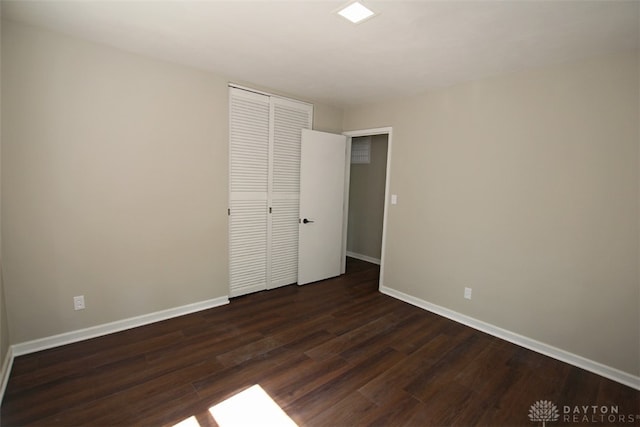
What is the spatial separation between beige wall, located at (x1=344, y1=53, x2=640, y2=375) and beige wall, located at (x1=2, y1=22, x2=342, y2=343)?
94.2 inches

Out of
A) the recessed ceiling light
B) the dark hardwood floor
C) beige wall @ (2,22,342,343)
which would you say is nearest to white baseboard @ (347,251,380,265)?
the dark hardwood floor

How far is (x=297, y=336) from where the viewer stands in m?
2.73

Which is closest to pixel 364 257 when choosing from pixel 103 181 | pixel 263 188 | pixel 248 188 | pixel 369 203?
pixel 369 203

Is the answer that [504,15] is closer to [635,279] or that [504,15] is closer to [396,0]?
[396,0]

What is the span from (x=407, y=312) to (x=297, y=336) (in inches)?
52.9

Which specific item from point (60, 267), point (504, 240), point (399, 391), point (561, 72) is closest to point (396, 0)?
point (561, 72)

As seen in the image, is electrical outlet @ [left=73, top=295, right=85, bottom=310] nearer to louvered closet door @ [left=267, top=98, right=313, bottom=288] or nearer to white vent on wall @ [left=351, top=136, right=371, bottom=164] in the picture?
louvered closet door @ [left=267, top=98, right=313, bottom=288]

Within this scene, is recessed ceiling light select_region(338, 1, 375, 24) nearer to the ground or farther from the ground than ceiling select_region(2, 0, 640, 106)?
nearer to the ground

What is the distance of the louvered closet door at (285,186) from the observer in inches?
145

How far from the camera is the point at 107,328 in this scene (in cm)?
263

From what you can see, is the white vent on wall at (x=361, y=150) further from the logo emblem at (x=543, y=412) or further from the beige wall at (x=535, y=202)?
the logo emblem at (x=543, y=412)

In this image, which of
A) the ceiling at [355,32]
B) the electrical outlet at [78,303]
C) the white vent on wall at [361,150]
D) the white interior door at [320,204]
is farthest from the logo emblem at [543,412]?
the white vent on wall at [361,150]

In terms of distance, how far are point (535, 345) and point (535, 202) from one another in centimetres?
128

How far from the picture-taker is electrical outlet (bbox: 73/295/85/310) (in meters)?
2.47
